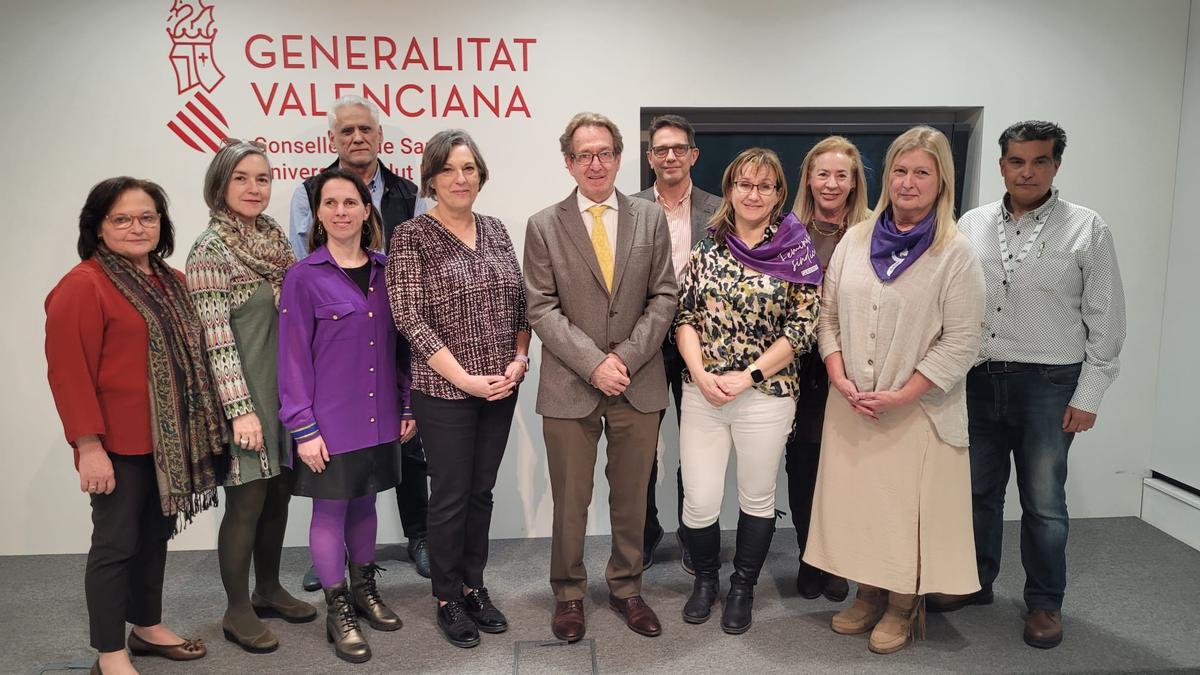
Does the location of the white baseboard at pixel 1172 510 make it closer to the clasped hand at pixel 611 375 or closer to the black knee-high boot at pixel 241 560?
the clasped hand at pixel 611 375

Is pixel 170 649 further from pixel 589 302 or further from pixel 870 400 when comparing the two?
pixel 870 400

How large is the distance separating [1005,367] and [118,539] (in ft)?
9.56

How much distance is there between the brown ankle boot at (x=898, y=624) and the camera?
262 centimetres

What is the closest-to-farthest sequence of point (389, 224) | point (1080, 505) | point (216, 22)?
point (389, 224) → point (216, 22) → point (1080, 505)

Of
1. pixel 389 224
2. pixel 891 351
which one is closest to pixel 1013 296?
pixel 891 351

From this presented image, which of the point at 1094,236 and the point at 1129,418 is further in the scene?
the point at 1129,418

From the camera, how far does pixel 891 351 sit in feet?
8.01

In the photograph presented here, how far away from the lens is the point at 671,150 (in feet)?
9.63

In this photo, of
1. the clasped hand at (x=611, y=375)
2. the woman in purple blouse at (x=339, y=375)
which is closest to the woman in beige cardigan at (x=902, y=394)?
the clasped hand at (x=611, y=375)

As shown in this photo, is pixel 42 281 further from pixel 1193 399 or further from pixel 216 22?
pixel 1193 399

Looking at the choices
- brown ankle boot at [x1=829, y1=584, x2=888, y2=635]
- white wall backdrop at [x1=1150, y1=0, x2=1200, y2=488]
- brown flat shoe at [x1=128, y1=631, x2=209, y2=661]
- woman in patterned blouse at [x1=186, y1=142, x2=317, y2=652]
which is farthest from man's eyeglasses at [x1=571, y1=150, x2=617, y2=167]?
white wall backdrop at [x1=1150, y1=0, x2=1200, y2=488]

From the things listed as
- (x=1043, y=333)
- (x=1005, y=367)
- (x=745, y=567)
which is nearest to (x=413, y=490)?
(x=745, y=567)

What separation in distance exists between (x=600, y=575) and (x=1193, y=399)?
2880 millimetres

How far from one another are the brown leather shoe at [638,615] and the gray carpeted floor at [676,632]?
0.03 metres
